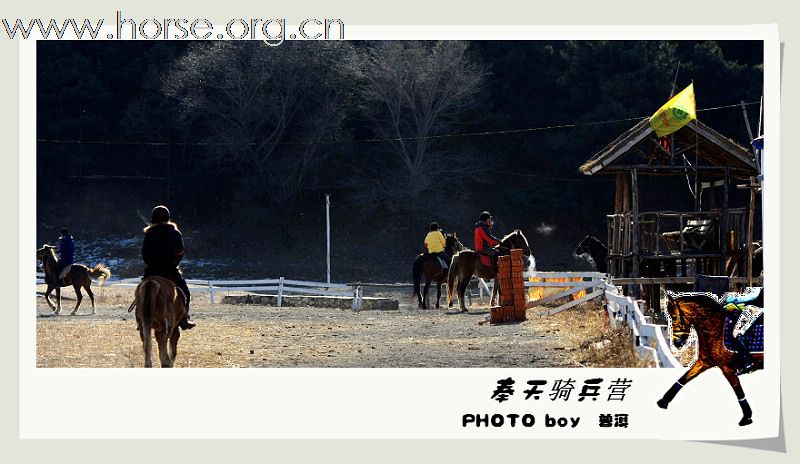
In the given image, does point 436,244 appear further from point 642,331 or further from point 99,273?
point 642,331

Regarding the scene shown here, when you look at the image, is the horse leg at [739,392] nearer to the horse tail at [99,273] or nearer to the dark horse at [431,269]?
the dark horse at [431,269]

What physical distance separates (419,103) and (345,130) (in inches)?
161

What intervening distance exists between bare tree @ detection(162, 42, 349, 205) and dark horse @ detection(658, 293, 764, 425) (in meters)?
41.2

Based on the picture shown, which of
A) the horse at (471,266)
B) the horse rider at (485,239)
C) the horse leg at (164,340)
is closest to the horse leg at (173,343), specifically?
the horse leg at (164,340)

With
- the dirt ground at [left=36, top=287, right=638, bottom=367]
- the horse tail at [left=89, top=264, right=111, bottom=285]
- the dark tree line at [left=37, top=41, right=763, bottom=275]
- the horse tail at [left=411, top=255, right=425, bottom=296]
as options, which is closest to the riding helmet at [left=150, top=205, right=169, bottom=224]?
the dirt ground at [left=36, top=287, right=638, bottom=367]

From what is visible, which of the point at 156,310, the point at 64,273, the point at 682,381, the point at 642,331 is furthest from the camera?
the point at 64,273

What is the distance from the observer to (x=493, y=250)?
26.2 meters

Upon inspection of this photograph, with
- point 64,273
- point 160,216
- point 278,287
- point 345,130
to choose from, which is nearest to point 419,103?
point 345,130

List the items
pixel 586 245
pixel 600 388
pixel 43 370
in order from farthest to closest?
pixel 586 245
pixel 43 370
pixel 600 388

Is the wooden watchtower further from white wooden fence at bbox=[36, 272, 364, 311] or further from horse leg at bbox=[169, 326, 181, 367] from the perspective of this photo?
horse leg at bbox=[169, 326, 181, 367]

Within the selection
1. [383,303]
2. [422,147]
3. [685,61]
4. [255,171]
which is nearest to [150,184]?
[255,171]

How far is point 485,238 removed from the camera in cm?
2588

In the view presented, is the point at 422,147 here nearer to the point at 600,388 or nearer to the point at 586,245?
the point at 586,245

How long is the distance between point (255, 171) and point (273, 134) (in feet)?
7.50
